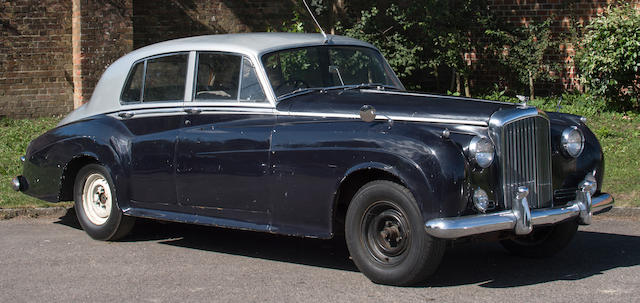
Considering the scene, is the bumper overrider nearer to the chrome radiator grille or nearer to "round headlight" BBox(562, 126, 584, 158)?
the chrome radiator grille

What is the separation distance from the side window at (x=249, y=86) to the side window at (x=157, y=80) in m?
0.66

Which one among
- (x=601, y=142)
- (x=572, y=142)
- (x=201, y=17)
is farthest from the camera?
(x=201, y=17)

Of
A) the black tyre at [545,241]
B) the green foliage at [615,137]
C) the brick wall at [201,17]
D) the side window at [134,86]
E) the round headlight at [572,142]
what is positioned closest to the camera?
the round headlight at [572,142]

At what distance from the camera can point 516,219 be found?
5762 mm

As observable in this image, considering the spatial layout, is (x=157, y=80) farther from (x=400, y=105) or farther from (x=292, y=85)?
(x=400, y=105)

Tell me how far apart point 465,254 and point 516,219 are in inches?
58.4

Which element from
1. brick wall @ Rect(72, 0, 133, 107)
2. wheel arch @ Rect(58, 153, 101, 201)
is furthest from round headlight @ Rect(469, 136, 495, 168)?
brick wall @ Rect(72, 0, 133, 107)

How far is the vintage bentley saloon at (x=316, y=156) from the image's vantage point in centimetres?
581

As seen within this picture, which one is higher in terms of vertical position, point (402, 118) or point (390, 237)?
point (402, 118)

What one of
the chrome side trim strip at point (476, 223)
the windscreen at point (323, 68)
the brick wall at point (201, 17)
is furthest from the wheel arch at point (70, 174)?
the brick wall at point (201, 17)

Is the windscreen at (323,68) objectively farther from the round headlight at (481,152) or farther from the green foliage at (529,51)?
the green foliage at (529,51)

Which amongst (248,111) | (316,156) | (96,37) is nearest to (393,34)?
(96,37)

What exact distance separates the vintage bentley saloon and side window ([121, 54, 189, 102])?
0.05 ft

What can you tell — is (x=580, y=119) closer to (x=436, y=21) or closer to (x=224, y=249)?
(x=224, y=249)
